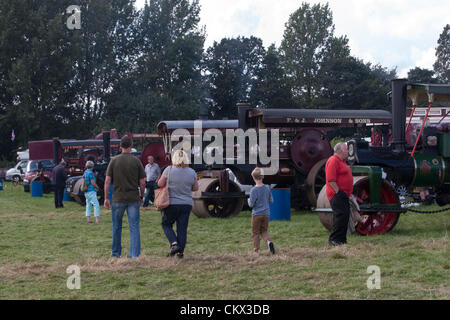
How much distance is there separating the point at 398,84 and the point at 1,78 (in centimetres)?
Result: 3747

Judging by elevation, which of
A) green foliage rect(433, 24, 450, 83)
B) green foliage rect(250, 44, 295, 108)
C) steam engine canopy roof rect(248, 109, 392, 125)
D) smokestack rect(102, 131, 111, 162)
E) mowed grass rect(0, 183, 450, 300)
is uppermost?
green foliage rect(433, 24, 450, 83)

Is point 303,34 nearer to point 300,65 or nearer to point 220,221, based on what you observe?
point 300,65

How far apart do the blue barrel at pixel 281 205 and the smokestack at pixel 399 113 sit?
124 inches

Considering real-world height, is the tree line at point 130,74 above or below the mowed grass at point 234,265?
above

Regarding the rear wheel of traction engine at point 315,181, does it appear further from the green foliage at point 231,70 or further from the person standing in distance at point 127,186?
the green foliage at point 231,70

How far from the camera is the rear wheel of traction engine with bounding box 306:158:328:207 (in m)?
14.1

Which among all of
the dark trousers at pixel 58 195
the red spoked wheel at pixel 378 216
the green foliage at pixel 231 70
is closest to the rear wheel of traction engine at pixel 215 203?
the red spoked wheel at pixel 378 216

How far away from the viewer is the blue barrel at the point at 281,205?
1287 cm

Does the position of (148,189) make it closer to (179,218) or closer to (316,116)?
(316,116)

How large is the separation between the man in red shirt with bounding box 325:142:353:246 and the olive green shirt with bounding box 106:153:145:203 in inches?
104

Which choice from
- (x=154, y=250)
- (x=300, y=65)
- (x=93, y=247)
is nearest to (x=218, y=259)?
(x=154, y=250)

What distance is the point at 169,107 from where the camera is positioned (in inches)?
1766

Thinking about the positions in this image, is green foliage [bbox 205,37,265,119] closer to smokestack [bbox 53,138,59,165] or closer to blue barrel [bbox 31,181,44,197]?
smokestack [bbox 53,138,59,165]

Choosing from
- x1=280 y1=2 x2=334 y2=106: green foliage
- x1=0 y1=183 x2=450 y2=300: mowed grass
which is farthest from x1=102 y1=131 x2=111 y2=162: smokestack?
x1=280 y1=2 x2=334 y2=106: green foliage
